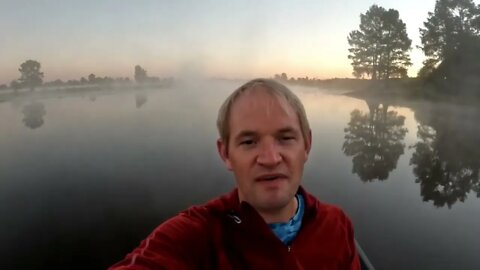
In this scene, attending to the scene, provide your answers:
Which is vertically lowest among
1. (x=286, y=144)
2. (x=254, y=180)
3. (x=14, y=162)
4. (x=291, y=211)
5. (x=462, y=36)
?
(x=14, y=162)

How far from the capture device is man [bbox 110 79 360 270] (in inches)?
37.1

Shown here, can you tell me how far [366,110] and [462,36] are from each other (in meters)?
5.36

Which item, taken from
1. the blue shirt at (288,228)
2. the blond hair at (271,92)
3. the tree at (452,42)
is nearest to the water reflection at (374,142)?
the tree at (452,42)

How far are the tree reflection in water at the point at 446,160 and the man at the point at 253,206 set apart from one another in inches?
183

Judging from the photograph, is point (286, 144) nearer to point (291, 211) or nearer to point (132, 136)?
point (291, 211)

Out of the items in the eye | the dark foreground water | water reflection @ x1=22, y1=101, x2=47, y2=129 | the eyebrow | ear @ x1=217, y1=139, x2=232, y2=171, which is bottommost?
the dark foreground water

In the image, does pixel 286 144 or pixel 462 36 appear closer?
pixel 286 144

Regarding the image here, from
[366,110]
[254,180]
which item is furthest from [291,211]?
Result: [366,110]

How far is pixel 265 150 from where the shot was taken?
95 centimetres

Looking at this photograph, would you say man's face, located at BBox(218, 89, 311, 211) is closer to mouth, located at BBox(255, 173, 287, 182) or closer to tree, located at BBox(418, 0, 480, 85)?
mouth, located at BBox(255, 173, 287, 182)

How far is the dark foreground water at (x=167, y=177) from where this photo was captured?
363 cm

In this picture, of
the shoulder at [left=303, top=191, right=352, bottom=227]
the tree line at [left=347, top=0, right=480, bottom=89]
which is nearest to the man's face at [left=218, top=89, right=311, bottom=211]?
the shoulder at [left=303, top=191, right=352, bottom=227]

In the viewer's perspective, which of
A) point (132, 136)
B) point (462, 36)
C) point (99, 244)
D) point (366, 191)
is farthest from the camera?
point (462, 36)

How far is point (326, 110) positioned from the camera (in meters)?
9.44
